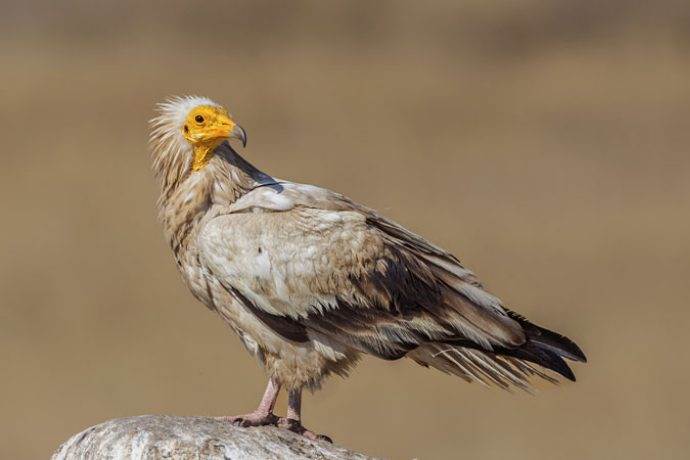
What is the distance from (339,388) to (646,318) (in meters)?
4.62

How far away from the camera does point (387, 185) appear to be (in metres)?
28.0

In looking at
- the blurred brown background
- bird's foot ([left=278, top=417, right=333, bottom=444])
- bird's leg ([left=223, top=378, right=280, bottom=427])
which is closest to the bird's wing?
bird's leg ([left=223, top=378, right=280, bottom=427])

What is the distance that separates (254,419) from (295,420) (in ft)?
0.95

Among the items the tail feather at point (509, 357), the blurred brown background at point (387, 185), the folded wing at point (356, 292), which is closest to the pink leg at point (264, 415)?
the folded wing at point (356, 292)

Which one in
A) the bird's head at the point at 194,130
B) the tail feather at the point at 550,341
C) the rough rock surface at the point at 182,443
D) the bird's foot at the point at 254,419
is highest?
the bird's head at the point at 194,130

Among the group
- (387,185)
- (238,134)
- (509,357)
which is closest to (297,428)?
(509,357)

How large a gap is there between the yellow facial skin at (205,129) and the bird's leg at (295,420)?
144cm

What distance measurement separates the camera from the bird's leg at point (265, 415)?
1071 centimetres

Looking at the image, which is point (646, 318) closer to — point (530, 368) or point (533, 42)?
point (533, 42)

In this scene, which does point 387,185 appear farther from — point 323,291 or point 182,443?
point 182,443

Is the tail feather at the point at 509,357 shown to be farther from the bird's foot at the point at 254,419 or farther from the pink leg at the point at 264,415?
the bird's foot at the point at 254,419

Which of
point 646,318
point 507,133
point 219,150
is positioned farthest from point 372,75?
point 219,150

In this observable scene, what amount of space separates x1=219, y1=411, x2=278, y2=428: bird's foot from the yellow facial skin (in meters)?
1.54

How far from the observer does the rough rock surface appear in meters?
10.1
